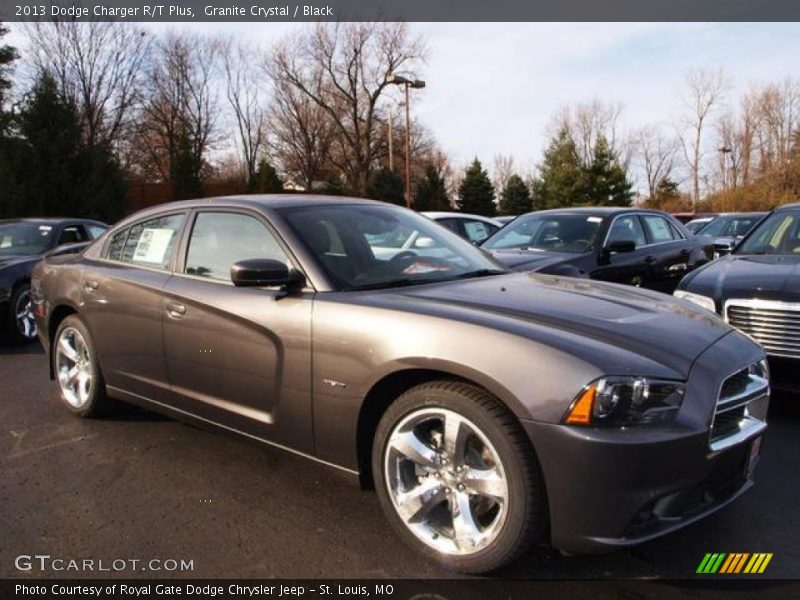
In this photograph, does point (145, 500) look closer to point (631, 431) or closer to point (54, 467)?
point (54, 467)

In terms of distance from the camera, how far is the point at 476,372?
2479mm

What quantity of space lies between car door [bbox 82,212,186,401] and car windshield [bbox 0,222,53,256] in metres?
Answer: 4.38

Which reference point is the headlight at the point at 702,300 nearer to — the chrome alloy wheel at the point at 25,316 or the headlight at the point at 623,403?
the headlight at the point at 623,403

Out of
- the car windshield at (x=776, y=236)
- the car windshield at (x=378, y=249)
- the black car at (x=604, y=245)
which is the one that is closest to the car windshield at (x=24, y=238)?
the black car at (x=604, y=245)

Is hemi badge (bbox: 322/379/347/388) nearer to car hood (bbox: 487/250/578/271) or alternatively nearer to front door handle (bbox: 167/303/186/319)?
front door handle (bbox: 167/303/186/319)

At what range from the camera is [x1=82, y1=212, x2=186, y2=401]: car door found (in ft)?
12.5

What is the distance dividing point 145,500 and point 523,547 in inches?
78.1

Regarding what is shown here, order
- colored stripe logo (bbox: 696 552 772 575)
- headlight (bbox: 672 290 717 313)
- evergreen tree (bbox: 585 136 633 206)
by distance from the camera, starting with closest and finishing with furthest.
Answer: colored stripe logo (bbox: 696 552 772 575) < headlight (bbox: 672 290 717 313) < evergreen tree (bbox: 585 136 633 206)

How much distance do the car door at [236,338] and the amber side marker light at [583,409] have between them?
49.0 inches

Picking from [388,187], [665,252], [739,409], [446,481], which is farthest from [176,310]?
[388,187]

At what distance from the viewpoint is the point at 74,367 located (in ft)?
15.1

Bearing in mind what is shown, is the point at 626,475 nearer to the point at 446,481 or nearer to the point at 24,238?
the point at 446,481

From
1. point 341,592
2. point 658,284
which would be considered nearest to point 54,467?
point 341,592

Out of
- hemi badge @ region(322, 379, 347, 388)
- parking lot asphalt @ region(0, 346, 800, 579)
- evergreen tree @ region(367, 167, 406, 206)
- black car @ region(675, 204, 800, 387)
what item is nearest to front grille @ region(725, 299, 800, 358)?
black car @ region(675, 204, 800, 387)
